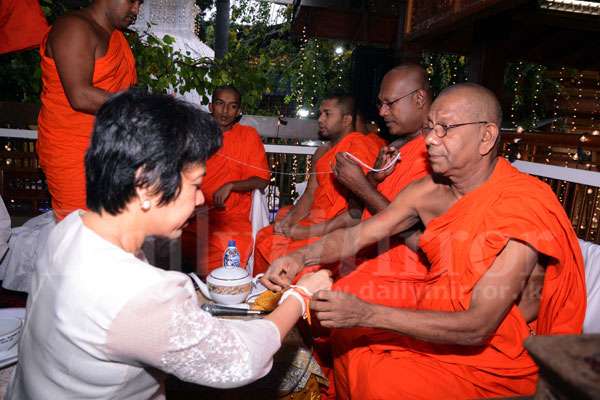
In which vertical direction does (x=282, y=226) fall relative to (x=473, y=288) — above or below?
below

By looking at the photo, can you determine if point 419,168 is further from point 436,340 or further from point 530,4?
point 530,4

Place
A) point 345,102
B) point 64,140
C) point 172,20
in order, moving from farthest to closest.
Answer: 1. point 172,20
2. point 345,102
3. point 64,140

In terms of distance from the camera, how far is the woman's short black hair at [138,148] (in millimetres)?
1047

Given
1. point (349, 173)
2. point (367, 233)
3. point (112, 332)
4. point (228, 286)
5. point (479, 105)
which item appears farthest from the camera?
point (349, 173)

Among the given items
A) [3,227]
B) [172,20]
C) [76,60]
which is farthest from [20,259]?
[172,20]

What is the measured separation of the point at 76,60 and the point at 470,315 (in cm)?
232

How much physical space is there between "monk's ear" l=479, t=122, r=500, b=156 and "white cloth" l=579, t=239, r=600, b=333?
0.91 metres

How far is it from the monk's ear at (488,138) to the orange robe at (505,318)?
0.48 feet

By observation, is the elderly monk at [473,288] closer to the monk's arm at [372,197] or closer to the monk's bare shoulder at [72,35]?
the monk's arm at [372,197]

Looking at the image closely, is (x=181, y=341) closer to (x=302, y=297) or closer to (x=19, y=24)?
(x=302, y=297)

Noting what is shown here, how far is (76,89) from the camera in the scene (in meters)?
2.22

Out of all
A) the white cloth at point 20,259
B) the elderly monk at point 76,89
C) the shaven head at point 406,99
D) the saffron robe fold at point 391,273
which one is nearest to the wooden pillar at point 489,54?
the shaven head at point 406,99

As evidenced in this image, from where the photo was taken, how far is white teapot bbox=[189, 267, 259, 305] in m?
2.10

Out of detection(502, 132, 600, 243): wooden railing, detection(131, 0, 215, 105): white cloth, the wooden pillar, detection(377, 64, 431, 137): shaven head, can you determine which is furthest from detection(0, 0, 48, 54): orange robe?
detection(131, 0, 215, 105): white cloth
